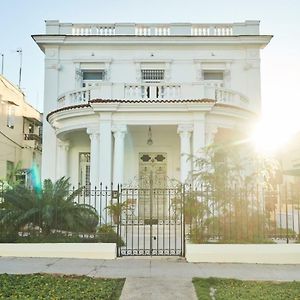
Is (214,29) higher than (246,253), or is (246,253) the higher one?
(214,29)

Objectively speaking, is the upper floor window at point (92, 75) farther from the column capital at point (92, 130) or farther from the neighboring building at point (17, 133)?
the neighboring building at point (17, 133)

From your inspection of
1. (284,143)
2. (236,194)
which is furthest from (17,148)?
(284,143)

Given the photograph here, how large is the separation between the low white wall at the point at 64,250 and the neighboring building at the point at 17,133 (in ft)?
49.7

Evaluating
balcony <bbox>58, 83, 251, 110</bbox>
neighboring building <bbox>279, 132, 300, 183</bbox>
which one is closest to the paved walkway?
balcony <bbox>58, 83, 251, 110</bbox>

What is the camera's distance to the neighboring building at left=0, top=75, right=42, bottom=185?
24.9m

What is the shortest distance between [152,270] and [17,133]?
69.0 ft

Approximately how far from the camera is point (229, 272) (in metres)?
8.66

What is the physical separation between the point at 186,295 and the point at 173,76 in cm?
1433

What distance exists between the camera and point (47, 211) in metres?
11.0

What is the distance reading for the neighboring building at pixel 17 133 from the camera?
24875mm

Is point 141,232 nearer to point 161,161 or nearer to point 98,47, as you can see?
point 161,161

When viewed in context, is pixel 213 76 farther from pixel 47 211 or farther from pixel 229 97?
pixel 47 211

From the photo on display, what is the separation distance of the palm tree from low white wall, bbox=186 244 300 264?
10.7 feet

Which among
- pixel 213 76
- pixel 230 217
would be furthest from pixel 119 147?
pixel 213 76
